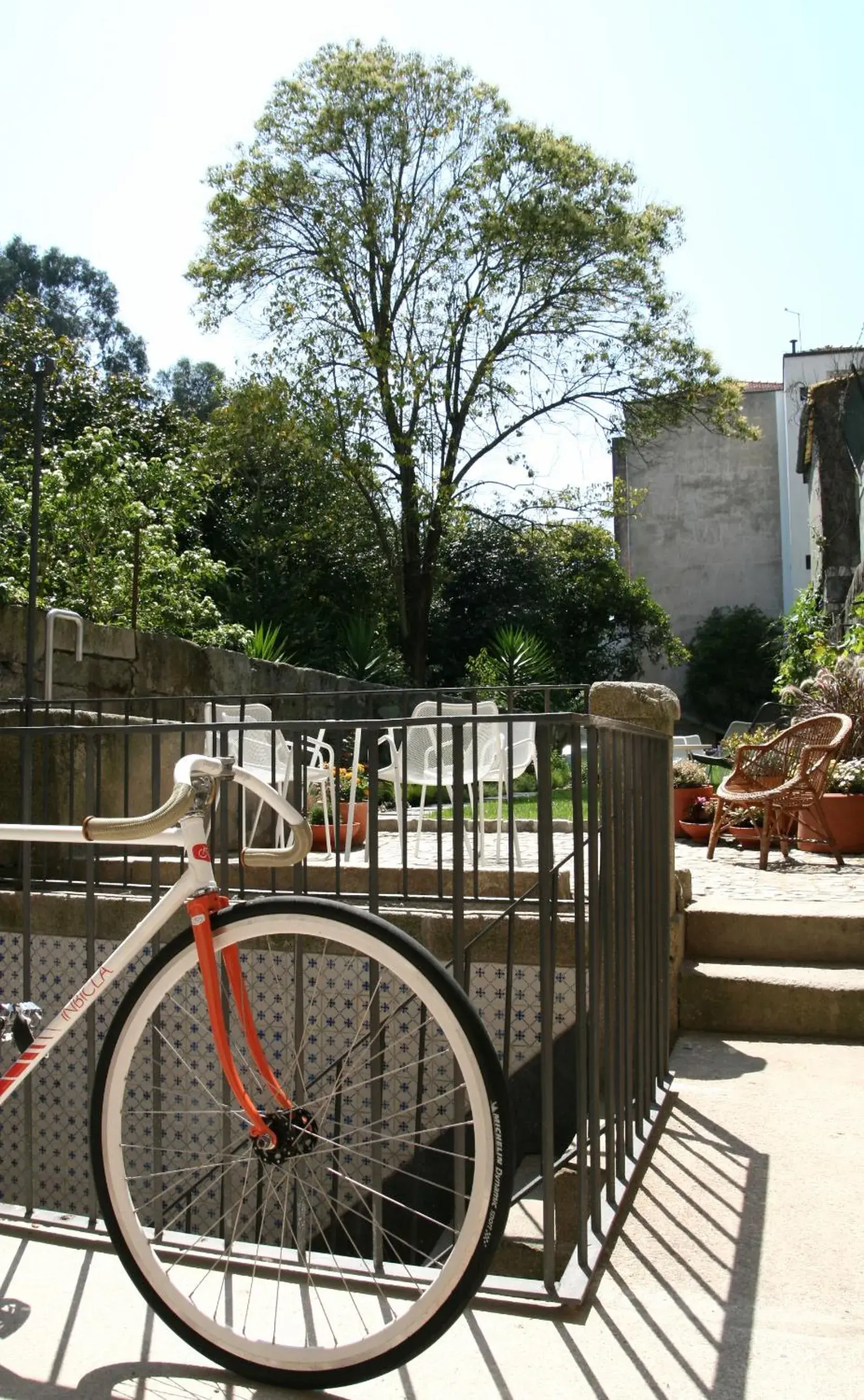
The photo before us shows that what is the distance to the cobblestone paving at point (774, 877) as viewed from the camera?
Answer: 5371 millimetres

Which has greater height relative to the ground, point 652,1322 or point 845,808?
point 845,808

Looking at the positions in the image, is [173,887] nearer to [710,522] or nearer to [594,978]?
[594,978]

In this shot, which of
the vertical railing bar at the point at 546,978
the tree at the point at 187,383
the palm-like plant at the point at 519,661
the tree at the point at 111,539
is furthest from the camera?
the tree at the point at 187,383

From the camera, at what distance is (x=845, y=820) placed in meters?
7.30

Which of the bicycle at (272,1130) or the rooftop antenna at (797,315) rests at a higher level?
the rooftop antenna at (797,315)

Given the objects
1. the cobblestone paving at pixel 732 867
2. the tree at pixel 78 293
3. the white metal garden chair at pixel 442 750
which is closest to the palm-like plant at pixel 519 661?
the cobblestone paving at pixel 732 867

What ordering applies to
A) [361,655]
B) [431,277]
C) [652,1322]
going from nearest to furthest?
[652,1322], [361,655], [431,277]

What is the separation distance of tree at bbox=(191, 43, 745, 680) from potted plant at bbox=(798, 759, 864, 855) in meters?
12.4

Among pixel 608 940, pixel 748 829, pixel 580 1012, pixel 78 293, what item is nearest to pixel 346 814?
pixel 748 829

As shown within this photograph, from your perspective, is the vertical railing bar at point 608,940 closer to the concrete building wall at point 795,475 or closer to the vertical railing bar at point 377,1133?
the vertical railing bar at point 377,1133

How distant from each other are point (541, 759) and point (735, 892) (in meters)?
3.67

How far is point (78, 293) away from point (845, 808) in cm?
4621

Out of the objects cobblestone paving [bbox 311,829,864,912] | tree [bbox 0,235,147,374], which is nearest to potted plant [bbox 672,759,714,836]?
cobblestone paving [bbox 311,829,864,912]

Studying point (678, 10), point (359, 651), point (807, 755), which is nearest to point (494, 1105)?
point (807, 755)
